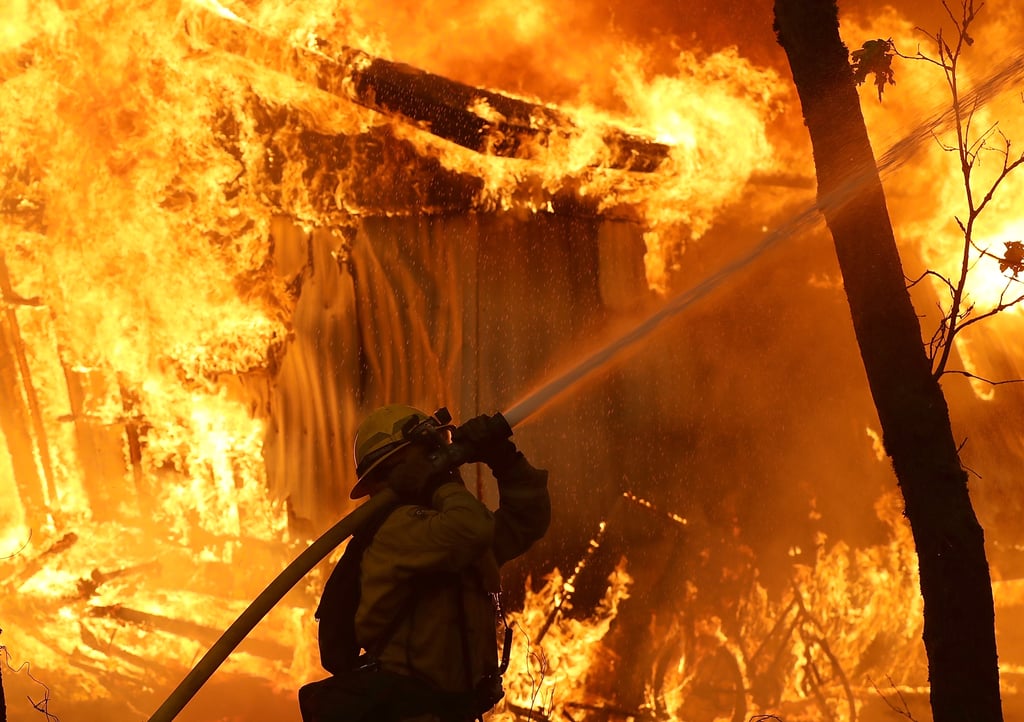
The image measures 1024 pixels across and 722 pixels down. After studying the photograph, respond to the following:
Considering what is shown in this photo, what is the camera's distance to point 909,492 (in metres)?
3.80

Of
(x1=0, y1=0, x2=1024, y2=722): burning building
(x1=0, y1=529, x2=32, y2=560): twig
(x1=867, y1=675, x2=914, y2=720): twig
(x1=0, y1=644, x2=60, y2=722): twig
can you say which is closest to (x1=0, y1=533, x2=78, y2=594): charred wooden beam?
(x1=0, y1=529, x2=32, y2=560): twig

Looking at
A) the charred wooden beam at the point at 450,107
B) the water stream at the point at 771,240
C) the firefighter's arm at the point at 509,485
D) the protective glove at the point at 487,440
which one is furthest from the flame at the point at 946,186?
the protective glove at the point at 487,440

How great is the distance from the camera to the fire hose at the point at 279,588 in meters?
3.27

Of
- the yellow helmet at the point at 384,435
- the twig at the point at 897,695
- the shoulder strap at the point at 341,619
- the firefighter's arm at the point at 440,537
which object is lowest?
the twig at the point at 897,695

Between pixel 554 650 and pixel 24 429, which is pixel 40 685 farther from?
pixel 554 650

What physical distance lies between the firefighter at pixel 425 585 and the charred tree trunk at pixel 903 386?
1.63 metres

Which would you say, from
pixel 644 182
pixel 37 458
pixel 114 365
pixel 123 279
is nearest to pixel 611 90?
pixel 644 182

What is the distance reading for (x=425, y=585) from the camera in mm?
3217

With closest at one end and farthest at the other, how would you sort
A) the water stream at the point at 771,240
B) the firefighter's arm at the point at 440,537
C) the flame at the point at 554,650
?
the firefighter's arm at the point at 440,537, the water stream at the point at 771,240, the flame at the point at 554,650

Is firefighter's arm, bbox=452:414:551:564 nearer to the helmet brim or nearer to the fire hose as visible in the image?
the fire hose

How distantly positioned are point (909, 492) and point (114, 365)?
21.5 ft

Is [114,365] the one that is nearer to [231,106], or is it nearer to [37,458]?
[37,458]

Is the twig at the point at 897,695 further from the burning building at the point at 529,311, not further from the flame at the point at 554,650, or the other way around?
the flame at the point at 554,650

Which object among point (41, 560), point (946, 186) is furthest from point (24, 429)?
point (946, 186)
